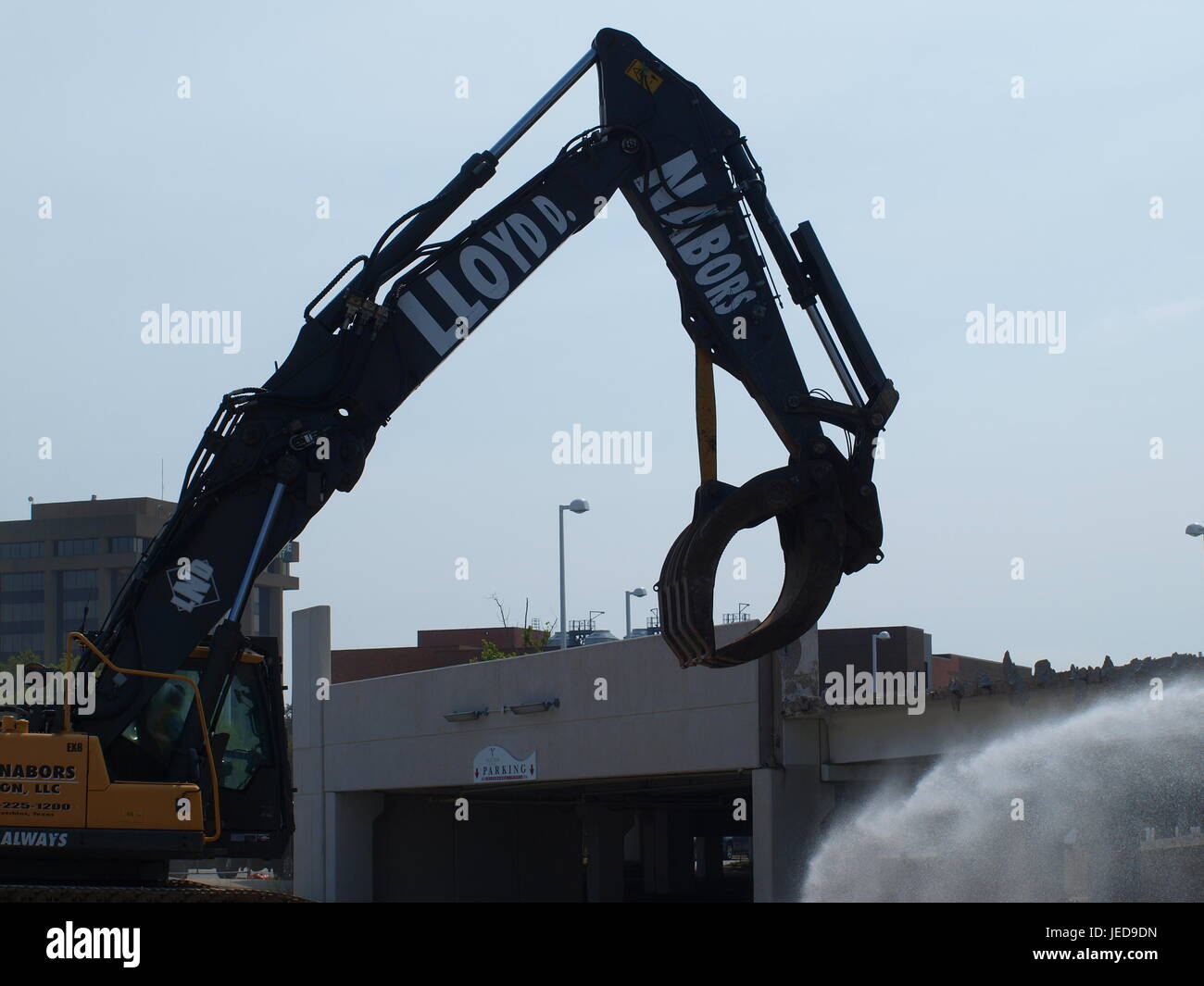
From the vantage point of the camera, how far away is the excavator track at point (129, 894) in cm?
1094

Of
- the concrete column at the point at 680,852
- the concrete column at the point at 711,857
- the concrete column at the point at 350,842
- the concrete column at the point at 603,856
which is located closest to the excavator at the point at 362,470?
the concrete column at the point at 350,842

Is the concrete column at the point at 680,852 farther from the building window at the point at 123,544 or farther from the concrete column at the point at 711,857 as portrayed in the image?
the building window at the point at 123,544

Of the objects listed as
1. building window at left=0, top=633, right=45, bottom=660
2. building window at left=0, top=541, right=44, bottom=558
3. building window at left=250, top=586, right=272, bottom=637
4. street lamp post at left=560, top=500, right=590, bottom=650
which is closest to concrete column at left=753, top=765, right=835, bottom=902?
street lamp post at left=560, top=500, right=590, bottom=650

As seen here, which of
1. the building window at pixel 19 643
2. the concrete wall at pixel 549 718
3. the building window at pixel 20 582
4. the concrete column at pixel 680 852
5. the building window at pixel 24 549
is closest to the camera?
the concrete wall at pixel 549 718

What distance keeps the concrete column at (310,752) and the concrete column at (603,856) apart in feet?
29.6

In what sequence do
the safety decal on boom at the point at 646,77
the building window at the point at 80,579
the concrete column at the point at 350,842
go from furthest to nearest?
the building window at the point at 80,579 < the concrete column at the point at 350,842 < the safety decal on boom at the point at 646,77

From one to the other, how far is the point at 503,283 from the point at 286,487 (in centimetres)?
275

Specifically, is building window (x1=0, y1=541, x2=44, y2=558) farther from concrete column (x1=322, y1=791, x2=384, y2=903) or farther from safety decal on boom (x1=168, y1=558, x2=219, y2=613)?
safety decal on boom (x1=168, y1=558, x2=219, y2=613)

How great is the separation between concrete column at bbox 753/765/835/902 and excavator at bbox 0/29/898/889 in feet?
63.6

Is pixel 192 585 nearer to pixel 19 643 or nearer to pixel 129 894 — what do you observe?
pixel 129 894

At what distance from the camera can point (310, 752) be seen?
47.8 meters

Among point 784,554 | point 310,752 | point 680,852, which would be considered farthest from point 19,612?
point 784,554

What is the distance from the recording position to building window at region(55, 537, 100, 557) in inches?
5349

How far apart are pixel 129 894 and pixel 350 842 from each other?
3582cm
